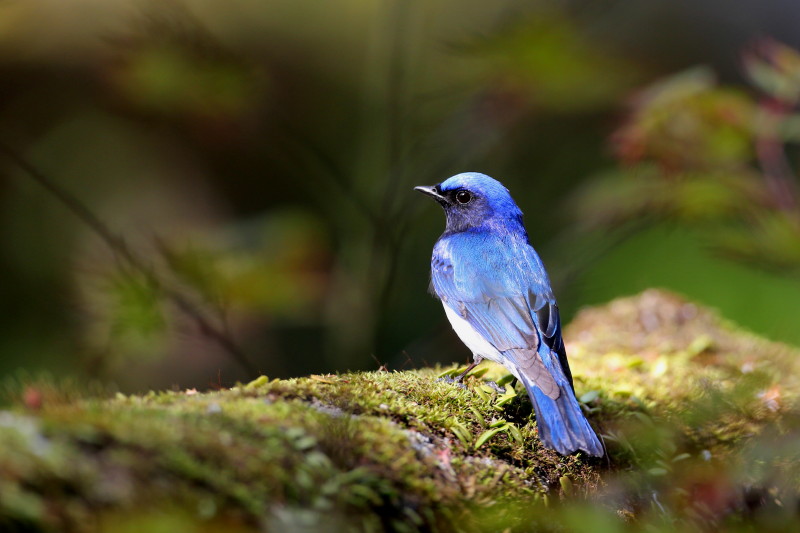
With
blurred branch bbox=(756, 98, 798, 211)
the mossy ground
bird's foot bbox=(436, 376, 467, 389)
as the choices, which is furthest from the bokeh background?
the mossy ground

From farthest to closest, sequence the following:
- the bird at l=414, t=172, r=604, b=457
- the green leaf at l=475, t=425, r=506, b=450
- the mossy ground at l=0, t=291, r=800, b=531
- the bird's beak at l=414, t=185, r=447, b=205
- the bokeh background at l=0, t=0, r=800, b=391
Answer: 1. the bokeh background at l=0, t=0, r=800, b=391
2. the bird's beak at l=414, t=185, r=447, b=205
3. the bird at l=414, t=172, r=604, b=457
4. the green leaf at l=475, t=425, r=506, b=450
5. the mossy ground at l=0, t=291, r=800, b=531

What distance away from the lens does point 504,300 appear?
350cm

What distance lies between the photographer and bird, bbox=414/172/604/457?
278 cm

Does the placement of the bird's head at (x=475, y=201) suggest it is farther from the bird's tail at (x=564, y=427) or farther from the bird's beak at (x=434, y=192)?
the bird's tail at (x=564, y=427)

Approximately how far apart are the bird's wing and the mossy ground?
0.61 feet

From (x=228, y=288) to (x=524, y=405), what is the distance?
7.39 feet

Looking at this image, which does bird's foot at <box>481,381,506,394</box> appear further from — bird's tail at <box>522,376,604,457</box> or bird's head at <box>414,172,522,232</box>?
bird's head at <box>414,172,522,232</box>

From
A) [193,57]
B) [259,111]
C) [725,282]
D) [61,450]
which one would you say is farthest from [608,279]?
[61,450]

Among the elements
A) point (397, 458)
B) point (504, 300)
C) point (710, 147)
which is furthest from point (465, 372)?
point (710, 147)

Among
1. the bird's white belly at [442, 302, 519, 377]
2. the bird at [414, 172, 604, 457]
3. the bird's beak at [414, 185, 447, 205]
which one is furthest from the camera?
the bird's beak at [414, 185, 447, 205]

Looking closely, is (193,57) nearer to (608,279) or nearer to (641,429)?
(641,429)

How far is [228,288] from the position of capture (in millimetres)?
4598

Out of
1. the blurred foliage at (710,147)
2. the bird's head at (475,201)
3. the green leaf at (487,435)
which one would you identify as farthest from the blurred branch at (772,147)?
the green leaf at (487,435)

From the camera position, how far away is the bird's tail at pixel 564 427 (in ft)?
8.73
